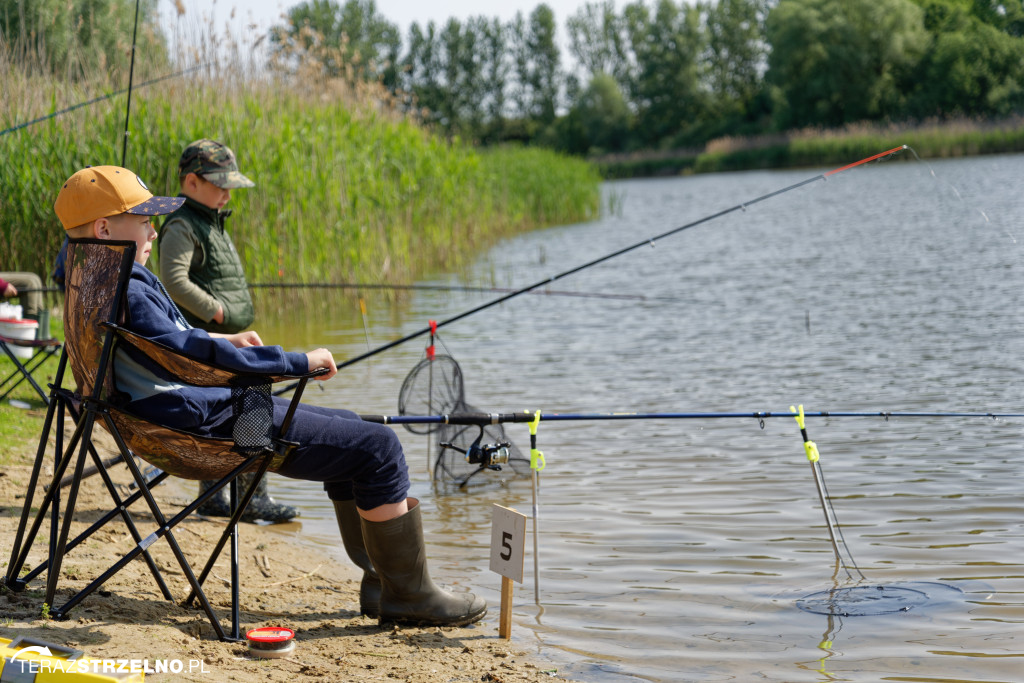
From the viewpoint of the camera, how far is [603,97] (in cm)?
7500

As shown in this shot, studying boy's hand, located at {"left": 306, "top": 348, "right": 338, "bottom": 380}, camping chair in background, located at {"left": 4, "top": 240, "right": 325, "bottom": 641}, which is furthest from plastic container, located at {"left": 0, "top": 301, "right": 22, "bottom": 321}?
boy's hand, located at {"left": 306, "top": 348, "right": 338, "bottom": 380}

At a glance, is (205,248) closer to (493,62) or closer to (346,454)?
(346,454)

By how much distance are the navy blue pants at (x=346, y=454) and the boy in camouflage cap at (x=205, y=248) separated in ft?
4.69

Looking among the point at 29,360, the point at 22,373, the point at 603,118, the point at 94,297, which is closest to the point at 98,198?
the point at 94,297

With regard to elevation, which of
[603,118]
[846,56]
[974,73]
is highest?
[846,56]

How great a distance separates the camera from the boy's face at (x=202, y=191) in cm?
442

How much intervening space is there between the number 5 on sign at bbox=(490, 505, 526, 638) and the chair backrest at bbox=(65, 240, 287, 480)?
29.8 inches

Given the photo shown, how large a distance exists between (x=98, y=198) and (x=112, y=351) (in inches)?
17.0

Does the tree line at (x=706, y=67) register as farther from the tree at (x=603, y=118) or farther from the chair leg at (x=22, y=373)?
the chair leg at (x=22, y=373)

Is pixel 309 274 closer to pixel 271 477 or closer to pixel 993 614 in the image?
pixel 271 477

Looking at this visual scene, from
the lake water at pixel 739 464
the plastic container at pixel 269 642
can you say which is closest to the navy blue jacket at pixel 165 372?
the plastic container at pixel 269 642

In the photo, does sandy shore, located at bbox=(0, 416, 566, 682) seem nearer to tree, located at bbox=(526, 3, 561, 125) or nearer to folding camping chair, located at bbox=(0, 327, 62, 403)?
folding camping chair, located at bbox=(0, 327, 62, 403)

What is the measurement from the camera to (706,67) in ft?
268

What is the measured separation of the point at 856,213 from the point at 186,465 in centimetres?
2094
